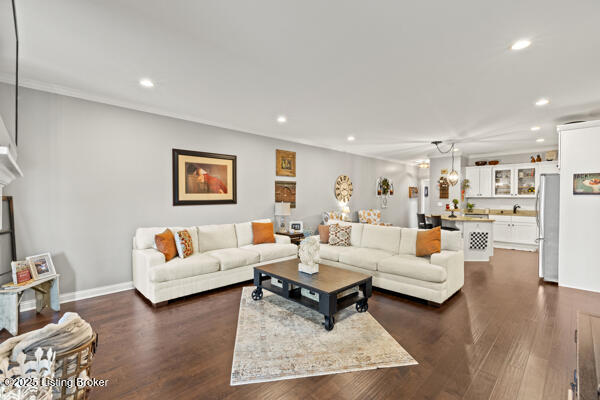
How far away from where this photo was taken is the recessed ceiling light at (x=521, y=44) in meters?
2.27

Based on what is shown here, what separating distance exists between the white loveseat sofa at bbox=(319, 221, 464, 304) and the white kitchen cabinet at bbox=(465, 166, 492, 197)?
16.5 feet

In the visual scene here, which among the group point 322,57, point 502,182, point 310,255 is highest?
point 322,57

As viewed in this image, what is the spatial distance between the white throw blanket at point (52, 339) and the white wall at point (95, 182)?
2.92 m

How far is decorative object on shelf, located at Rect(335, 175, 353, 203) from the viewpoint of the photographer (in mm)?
7250

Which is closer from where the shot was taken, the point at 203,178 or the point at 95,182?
the point at 95,182

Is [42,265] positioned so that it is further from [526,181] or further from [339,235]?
[526,181]

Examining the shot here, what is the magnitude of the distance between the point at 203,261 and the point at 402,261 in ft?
8.71

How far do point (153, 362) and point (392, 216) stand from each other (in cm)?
849

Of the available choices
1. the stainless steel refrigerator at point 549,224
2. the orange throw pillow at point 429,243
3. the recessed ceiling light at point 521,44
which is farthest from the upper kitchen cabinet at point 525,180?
the recessed ceiling light at point 521,44

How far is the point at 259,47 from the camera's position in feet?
7.86

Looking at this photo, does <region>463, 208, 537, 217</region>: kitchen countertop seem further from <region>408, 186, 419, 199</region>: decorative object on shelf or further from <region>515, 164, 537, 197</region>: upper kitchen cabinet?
<region>408, 186, 419, 199</region>: decorative object on shelf

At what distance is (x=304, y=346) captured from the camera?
2406mm

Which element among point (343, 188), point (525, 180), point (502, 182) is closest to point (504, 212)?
point (502, 182)

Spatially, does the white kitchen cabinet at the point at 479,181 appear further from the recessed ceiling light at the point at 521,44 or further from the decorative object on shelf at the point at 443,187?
the recessed ceiling light at the point at 521,44
